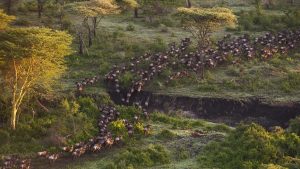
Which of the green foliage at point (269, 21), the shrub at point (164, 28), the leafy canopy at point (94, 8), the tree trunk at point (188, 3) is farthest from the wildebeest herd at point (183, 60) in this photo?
the tree trunk at point (188, 3)

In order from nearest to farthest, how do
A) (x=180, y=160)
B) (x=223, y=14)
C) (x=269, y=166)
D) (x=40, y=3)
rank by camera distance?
(x=269, y=166) < (x=180, y=160) < (x=223, y=14) < (x=40, y=3)

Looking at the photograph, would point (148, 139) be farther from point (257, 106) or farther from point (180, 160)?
point (257, 106)

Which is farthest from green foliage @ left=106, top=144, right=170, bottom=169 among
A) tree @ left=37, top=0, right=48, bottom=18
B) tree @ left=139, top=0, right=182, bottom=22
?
tree @ left=37, top=0, right=48, bottom=18

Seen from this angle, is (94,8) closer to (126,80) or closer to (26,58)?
(126,80)

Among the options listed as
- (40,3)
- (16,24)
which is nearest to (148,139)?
(16,24)

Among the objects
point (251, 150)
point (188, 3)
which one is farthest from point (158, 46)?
point (251, 150)

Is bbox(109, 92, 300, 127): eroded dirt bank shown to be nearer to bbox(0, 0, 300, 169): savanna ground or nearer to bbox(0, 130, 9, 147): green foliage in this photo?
bbox(0, 0, 300, 169): savanna ground
